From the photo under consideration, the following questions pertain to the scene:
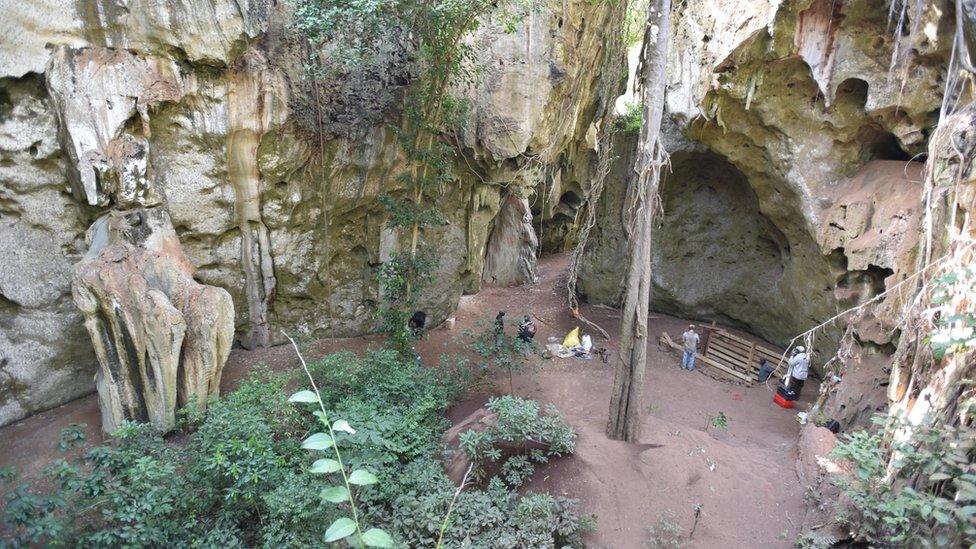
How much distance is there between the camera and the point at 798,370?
882 centimetres

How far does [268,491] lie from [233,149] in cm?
526

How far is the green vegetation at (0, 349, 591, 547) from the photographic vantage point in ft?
15.4

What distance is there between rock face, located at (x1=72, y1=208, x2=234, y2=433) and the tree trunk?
18.1ft

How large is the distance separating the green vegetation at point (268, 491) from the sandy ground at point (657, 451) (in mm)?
475

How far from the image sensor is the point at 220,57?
724 cm

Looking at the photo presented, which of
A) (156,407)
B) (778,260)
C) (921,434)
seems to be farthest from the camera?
(778,260)

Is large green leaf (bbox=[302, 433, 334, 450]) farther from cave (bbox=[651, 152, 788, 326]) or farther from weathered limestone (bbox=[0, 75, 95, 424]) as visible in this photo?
cave (bbox=[651, 152, 788, 326])

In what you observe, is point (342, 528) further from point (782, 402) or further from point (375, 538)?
point (782, 402)

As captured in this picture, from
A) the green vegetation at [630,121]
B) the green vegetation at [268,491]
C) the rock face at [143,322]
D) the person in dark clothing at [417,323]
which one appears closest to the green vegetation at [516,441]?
the green vegetation at [268,491]

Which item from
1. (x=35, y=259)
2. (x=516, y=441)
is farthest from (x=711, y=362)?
(x=35, y=259)

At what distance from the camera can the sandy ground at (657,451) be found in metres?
5.82

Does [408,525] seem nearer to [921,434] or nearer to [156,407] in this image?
[156,407]

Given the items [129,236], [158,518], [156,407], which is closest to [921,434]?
[158,518]

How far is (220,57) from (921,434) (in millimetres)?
9103
